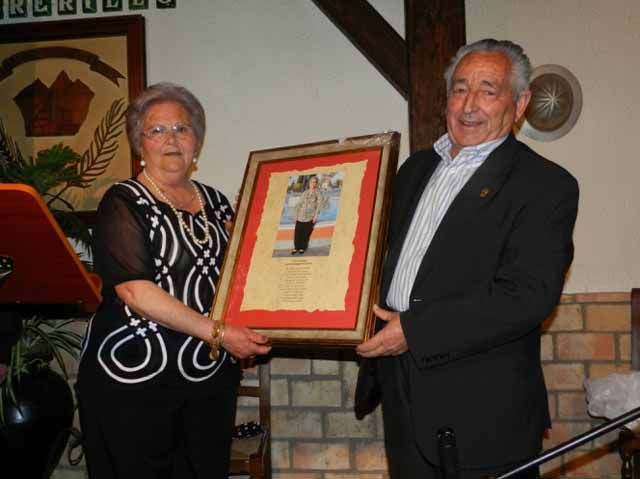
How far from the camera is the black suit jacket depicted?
1.94m

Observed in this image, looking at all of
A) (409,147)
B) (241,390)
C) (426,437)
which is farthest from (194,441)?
(409,147)

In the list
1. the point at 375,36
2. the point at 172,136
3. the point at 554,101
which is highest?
the point at 375,36

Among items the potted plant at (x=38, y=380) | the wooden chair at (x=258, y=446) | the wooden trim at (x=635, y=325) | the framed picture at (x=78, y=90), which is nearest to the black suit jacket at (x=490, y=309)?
the wooden chair at (x=258, y=446)

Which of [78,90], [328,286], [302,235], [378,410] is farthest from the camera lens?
[78,90]

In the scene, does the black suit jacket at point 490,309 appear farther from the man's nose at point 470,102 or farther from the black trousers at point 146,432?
the black trousers at point 146,432

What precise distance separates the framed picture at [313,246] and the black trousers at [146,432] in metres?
0.33

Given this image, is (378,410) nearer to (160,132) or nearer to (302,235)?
(302,235)

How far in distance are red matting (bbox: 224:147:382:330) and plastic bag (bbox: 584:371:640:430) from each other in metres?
1.61

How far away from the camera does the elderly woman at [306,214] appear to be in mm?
2369

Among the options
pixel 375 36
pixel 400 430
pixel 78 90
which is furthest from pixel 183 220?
pixel 78 90

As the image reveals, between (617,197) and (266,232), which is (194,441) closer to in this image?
(266,232)

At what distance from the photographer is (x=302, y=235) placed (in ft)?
7.80

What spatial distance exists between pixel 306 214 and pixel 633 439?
1.72m

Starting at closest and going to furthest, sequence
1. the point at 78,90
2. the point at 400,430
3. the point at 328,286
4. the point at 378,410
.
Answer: the point at 400,430 < the point at 328,286 < the point at 378,410 < the point at 78,90
